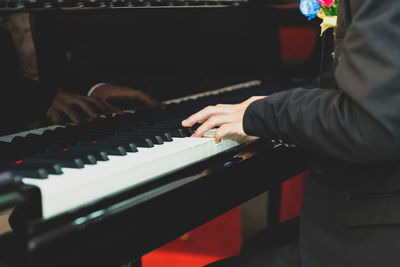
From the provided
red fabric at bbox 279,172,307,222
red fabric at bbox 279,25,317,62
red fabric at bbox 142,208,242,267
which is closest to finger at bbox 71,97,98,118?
red fabric at bbox 142,208,242,267

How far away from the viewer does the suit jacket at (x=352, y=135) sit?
784mm

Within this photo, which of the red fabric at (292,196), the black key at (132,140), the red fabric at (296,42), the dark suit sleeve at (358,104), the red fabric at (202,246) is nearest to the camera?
the dark suit sleeve at (358,104)

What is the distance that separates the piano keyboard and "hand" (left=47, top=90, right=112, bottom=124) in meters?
0.04

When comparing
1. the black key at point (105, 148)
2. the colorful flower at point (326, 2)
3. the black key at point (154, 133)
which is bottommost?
the black key at point (154, 133)

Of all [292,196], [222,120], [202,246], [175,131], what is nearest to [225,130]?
[222,120]

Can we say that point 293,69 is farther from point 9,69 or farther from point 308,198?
point 9,69

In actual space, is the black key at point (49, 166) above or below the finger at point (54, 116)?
above

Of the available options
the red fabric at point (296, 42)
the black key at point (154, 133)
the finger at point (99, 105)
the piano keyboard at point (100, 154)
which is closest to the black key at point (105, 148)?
the piano keyboard at point (100, 154)

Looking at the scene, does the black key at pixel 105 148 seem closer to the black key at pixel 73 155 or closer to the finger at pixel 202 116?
the black key at pixel 73 155

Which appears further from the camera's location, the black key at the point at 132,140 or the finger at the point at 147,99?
the finger at the point at 147,99

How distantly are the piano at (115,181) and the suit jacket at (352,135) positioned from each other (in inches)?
4.4

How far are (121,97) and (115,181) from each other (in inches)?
26.6

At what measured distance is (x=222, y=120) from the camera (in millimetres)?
1086

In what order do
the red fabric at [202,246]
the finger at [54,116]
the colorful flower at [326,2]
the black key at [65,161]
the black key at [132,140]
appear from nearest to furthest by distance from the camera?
1. the black key at [65,161]
2. the black key at [132,140]
3. the colorful flower at [326,2]
4. the finger at [54,116]
5. the red fabric at [202,246]
